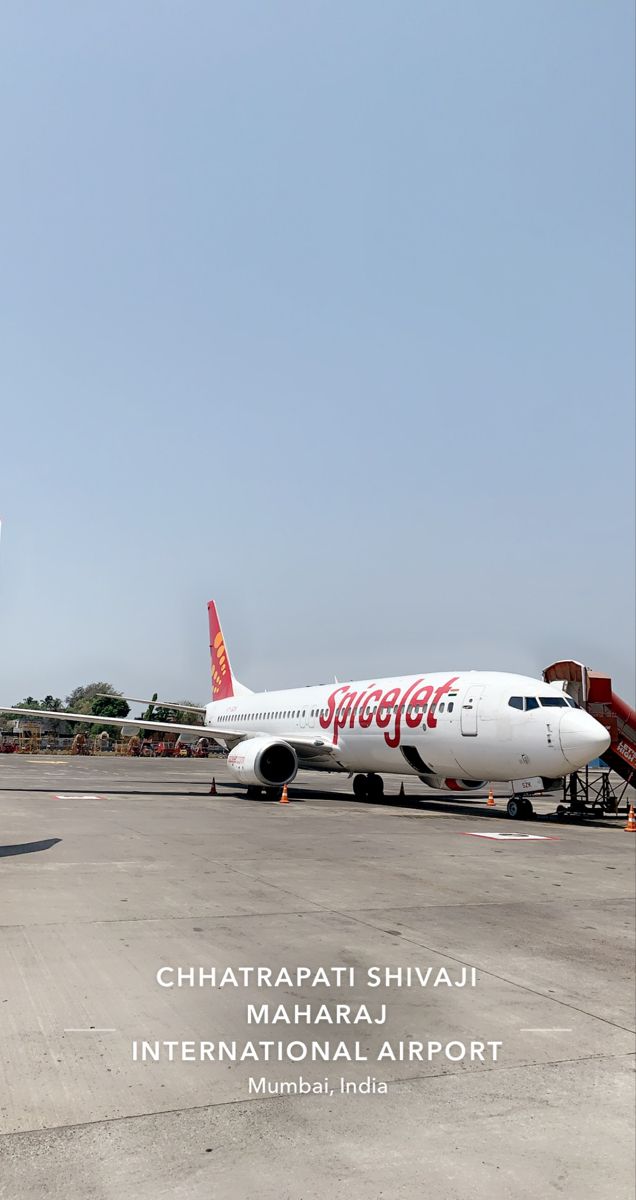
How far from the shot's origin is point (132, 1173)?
3582 mm

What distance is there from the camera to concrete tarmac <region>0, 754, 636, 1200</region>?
374 cm

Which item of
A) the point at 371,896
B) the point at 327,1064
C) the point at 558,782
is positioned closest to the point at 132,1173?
the point at 327,1064

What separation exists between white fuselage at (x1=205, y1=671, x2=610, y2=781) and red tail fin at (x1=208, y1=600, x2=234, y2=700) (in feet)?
36.7

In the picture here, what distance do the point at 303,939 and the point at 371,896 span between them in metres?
2.31

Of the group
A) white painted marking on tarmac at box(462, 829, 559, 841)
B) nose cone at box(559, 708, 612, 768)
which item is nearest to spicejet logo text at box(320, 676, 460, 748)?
nose cone at box(559, 708, 612, 768)

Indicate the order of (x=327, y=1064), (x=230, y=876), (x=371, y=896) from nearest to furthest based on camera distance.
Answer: (x=327, y=1064) → (x=371, y=896) → (x=230, y=876)

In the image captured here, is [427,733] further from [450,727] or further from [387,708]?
[387,708]

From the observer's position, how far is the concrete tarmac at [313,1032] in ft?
12.3

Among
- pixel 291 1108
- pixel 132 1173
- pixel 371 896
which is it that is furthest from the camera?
pixel 371 896

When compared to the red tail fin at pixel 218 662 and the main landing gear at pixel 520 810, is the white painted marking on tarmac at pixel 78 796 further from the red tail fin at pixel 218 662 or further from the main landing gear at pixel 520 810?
the red tail fin at pixel 218 662

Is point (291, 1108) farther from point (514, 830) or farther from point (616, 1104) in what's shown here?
point (514, 830)

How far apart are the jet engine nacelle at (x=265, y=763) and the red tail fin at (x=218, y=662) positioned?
15050mm

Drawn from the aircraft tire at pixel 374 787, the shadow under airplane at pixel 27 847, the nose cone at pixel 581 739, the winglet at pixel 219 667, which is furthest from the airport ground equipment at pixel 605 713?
the winglet at pixel 219 667

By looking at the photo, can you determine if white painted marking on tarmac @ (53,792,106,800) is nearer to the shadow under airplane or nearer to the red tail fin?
the shadow under airplane
